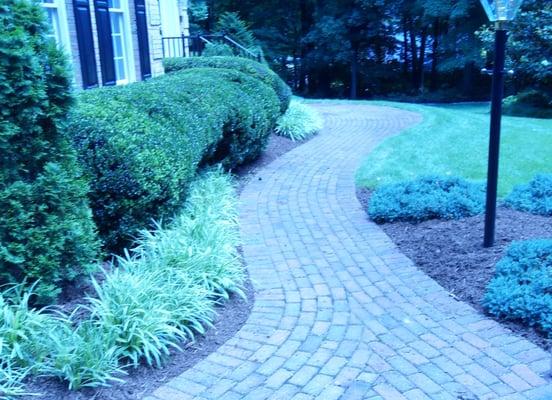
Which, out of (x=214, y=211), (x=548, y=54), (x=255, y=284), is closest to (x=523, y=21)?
(x=548, y=54)

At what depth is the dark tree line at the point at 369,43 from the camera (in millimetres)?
23844

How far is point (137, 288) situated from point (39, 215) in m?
0.73

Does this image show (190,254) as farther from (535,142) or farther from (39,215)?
(535,142)

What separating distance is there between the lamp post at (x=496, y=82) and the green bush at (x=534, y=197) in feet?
4.08

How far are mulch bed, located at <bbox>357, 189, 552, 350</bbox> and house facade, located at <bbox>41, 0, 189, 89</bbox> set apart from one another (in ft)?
14.8

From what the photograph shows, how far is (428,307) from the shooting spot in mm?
3586

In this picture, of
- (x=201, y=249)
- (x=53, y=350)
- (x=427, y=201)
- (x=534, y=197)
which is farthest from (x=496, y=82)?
(x=53, y=350)

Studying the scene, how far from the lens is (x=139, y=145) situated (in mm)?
4207

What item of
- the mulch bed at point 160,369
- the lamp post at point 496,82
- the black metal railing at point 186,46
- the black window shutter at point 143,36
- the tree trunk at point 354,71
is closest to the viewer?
the mulch bed at point 160,369

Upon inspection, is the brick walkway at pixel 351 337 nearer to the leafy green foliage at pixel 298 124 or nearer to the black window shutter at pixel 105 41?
the black window shutter at pixel 105 41

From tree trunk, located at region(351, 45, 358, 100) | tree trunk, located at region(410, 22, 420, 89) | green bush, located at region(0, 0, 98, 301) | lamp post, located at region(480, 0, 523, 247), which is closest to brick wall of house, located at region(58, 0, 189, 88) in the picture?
green bush, located at region(0, 0, 98, 301)

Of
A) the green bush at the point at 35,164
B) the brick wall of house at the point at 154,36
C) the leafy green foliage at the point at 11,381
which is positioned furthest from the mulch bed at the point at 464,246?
the brick wall of house at the point at 154,36

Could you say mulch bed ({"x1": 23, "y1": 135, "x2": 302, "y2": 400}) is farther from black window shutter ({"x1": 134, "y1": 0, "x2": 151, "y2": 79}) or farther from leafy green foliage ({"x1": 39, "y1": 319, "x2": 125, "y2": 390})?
black window shutter ({"x1": 134, "y1": 0, "x2": 151, "y2": 79})

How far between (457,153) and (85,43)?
603cm
